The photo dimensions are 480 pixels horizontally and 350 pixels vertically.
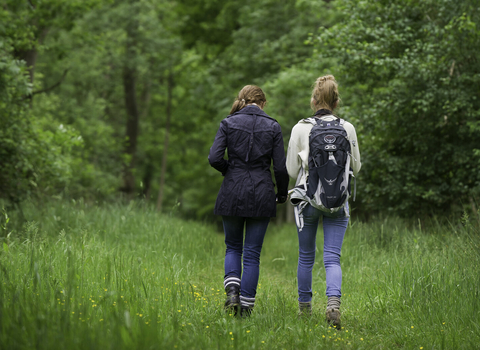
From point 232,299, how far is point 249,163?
118 cm

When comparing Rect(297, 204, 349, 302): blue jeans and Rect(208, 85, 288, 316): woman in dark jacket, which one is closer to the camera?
Rect(297, 204, 349, 302): blue jeans

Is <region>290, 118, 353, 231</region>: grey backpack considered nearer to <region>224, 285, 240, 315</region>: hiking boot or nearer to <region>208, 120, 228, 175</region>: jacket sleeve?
<region>208, 120, 228, 175</region>: jacket sleeve

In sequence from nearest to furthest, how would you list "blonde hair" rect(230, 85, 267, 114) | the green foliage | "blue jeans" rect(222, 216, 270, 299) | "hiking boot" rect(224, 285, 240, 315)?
"hiking boot" rect(224, 285, 240, 315) → "blue jeans" rect(222, 216, 270, 299) → "blonde hair" rect(230, 85, 267, 114) → the green foliage

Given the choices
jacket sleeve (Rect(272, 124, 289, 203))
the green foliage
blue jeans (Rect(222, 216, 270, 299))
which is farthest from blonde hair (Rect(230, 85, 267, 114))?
the green foliage

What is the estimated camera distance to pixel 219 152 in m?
4.25

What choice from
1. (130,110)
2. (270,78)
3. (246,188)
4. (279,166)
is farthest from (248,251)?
(130,110)

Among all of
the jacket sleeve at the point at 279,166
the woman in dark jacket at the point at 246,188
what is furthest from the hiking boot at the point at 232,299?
the jacket sleeve at the point at 279,166

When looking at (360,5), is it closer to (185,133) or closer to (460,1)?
(460,1)

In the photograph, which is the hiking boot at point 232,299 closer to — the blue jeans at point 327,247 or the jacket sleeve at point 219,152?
the blue jeans at point 327,247

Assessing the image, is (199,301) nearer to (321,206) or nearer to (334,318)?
(334,318)

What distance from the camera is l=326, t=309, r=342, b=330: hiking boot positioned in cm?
385

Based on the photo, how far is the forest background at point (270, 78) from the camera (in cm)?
804

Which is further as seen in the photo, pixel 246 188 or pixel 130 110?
pixel 130 110

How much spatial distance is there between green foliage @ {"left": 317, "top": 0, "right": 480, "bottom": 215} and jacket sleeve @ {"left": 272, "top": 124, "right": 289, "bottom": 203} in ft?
13.9
